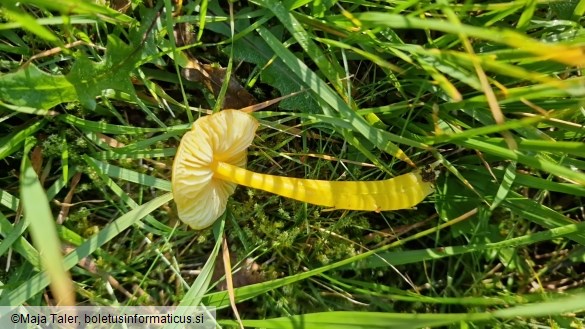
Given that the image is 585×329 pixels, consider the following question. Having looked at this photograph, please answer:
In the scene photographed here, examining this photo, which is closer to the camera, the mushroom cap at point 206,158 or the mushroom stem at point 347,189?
the mushroom cap at point 206,158

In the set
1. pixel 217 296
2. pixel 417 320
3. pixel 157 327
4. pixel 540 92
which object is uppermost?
pixel 540 92

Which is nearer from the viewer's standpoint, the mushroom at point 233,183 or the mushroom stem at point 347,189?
the mushroom at point 233,183

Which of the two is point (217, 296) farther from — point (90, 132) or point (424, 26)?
point (424, 26)

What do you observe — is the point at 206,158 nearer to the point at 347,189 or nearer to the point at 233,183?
the point at 233,183

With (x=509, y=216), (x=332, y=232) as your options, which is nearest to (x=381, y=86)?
(x=332, y=232)

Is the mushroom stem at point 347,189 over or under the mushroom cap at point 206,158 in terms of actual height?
A: under
